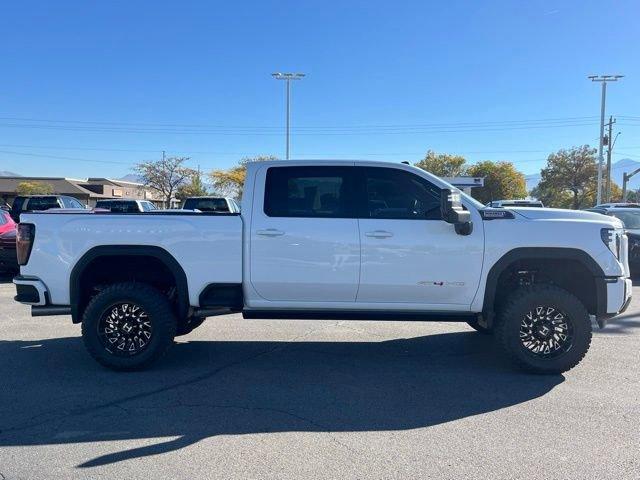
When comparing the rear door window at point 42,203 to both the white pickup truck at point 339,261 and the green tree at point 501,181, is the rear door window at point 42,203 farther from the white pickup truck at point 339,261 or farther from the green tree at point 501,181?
the green tree at point 501,181

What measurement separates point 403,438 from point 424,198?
2.46 metres

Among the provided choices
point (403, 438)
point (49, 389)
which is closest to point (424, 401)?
point (403, 438)

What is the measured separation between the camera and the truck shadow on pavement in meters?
4.03

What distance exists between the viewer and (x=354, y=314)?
5359 millimetres

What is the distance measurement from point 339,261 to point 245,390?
4.98 ft

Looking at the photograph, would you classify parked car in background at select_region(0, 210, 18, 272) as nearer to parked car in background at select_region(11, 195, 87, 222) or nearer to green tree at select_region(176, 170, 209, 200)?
parked car in background at select_region(11, 195, 87, 222)

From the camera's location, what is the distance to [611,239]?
522 cm

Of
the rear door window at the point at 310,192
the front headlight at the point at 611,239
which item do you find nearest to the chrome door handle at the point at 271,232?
the rear door window at the point at 310,192

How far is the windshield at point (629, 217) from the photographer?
13.5 metres

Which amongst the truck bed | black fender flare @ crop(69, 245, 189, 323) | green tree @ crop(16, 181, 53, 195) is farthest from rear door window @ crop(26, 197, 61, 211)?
green tree @ crop(16, 181, 53, 195)

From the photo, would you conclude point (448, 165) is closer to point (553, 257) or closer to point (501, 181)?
point (501, 181)

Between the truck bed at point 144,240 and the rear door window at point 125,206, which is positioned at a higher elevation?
the rear door window at point 125,206

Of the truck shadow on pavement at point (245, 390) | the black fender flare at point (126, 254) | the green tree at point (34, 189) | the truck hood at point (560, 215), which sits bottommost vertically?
the truck shadow on pavement at point (245, 390)

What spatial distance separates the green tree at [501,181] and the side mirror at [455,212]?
5175 cm
